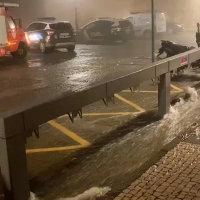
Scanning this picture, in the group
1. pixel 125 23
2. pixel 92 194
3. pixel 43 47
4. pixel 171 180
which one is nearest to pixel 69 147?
pixel 92 194

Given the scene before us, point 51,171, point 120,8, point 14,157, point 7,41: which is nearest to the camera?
point 14,157

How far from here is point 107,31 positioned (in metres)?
25.3

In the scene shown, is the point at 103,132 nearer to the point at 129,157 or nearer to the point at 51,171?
the point at 129,157

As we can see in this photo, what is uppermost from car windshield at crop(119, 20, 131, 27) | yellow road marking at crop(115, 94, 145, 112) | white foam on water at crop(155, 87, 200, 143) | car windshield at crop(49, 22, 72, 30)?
car windshield at crop(49, 22, 72, 30)

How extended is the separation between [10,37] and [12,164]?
1400cm

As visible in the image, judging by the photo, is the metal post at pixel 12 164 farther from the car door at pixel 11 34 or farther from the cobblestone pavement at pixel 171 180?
the car door at pixel 11 34

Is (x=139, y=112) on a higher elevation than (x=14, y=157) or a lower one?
lower

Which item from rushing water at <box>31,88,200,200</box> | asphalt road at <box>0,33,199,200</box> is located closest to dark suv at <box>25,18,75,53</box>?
asphalt road at <box>0,33,199,200</box>

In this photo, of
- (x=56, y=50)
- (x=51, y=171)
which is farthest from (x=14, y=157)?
(x=56, y=50)

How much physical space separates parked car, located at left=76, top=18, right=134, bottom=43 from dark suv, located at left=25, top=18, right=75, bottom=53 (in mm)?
5808

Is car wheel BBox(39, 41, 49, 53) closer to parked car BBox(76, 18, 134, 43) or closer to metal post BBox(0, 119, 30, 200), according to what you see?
parked car BBox(76, 18, 134, 43)

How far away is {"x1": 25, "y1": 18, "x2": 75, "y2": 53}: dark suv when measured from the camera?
1909 cm

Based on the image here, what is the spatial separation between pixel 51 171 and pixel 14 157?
4.31 feet

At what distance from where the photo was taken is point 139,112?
Result: 301 inches
